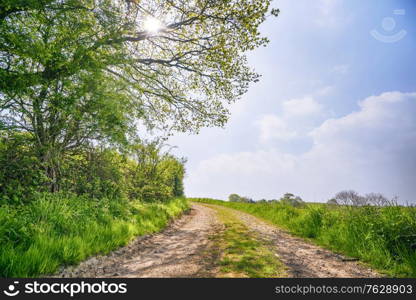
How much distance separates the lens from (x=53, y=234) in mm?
4797

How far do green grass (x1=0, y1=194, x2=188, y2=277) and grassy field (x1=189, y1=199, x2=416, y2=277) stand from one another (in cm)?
758

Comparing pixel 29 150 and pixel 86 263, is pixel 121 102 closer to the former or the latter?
pixel 29 150

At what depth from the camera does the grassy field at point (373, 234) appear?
493cm

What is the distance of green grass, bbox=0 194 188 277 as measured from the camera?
11.9 feet

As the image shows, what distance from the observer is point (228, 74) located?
1088 centimetres

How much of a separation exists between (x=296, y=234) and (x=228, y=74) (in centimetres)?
934

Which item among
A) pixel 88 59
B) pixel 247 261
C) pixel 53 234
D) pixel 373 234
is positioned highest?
pixel 88 59

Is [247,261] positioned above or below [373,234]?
below

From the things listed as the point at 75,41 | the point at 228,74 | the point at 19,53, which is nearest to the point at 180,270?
the point at 19,53

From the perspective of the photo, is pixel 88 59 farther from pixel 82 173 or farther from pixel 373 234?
pixel 373 234

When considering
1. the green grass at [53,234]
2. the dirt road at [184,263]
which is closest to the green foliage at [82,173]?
the green grass at [53,234]

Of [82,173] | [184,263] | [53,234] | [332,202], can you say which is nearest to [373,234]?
Result: [332,202]

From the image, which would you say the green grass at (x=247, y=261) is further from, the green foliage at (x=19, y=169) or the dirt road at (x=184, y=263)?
the green foliage at (x=19, y=169)

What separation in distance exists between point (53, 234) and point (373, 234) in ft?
30.7
